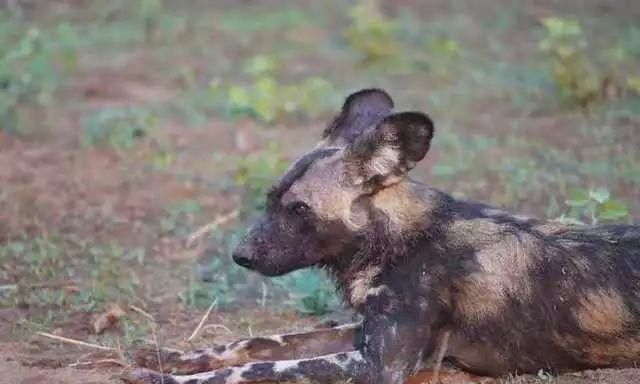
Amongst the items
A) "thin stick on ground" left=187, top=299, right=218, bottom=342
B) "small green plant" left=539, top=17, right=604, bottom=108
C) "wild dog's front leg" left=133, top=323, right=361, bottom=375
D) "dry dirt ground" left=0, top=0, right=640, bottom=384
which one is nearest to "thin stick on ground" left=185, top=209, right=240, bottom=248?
"dry dirt ground" left=0, top=0, right=640, bottom=384

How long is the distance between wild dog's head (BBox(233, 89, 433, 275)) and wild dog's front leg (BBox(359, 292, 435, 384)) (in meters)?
0.30

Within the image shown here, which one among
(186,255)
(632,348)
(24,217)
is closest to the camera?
(632,348)

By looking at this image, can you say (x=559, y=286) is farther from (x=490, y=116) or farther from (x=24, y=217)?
(x=490, y=116)

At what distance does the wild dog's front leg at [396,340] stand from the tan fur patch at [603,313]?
0.52 meters

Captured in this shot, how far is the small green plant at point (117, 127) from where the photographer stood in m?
8.05

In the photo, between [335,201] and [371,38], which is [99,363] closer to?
[335,201]

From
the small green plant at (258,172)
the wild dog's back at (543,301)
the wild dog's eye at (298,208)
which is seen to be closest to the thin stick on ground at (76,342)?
the wild dog's eye at (298,208)

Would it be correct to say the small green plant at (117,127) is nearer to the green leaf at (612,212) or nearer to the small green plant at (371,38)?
the small green plant at (371,38)

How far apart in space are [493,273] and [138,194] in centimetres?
324

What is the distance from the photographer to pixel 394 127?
4.29 meters

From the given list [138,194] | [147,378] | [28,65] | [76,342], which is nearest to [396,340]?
[147,378]

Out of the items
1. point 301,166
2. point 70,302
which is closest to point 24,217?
point 70,302

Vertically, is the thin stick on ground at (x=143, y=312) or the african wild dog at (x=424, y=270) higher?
the african wild dog at (x=424, y=270)

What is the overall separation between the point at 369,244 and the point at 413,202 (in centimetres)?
24
